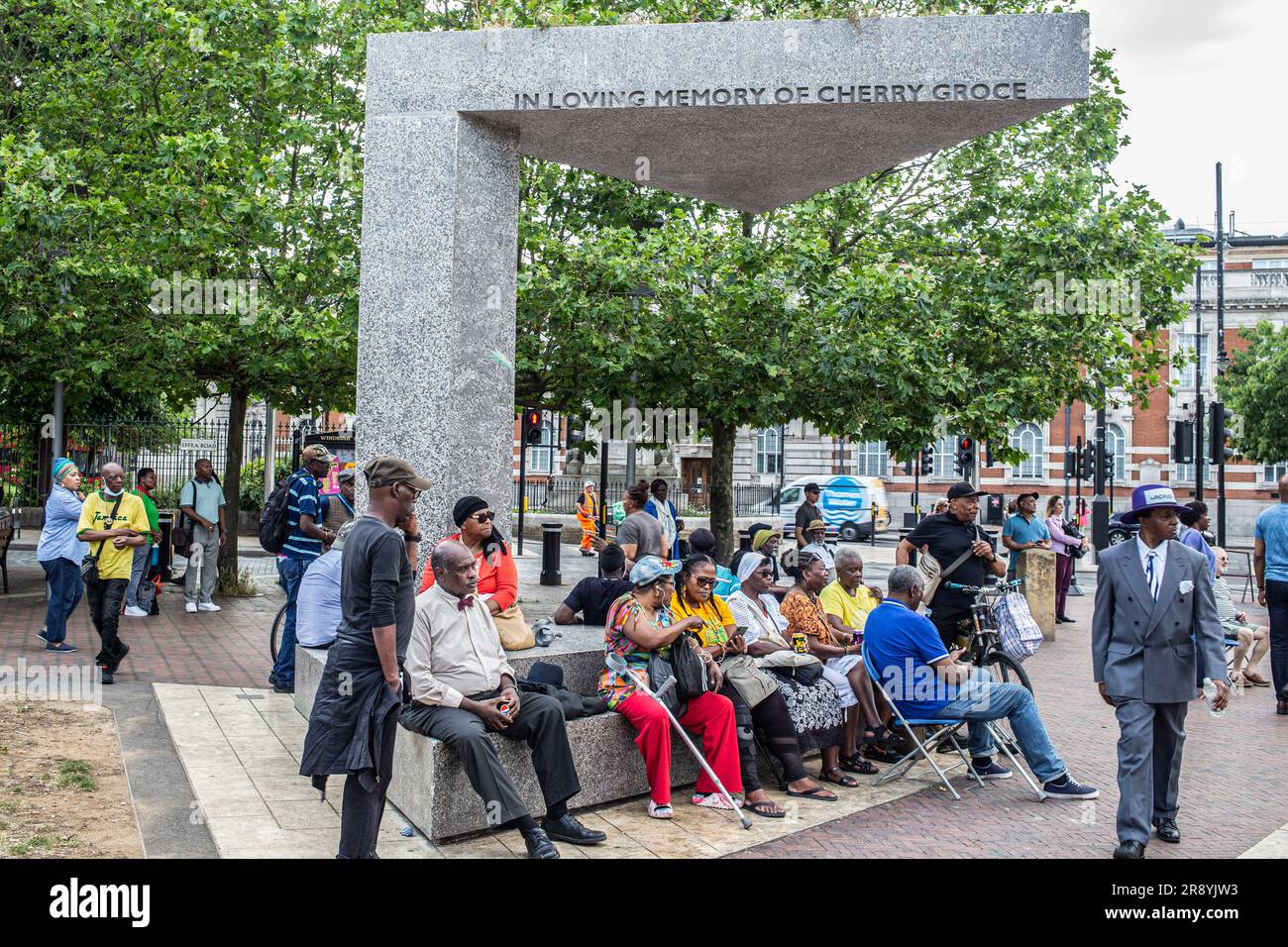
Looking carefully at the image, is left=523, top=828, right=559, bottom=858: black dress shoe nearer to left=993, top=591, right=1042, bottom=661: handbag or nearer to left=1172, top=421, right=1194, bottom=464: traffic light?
left=993, top=591, right=1042, bottom=661: handbag

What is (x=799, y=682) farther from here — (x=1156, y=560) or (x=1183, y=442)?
(x=1183, y=442)

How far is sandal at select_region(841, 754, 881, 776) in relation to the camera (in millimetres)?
7455

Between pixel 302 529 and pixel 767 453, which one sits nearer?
pixel 302 529

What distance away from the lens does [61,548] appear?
414 inches

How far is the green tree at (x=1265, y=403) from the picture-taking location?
39.3 meters

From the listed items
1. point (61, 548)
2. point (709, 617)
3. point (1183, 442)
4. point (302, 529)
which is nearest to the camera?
point (709, 617)

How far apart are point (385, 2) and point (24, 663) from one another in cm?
990

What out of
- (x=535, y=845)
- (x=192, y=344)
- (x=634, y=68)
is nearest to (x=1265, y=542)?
(x=634, y=68)

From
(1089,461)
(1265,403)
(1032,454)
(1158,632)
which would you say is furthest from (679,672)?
(1032,454)

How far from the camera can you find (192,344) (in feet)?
46.0

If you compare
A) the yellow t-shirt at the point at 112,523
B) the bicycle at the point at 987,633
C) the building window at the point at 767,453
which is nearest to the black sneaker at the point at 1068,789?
the bicycle at the point at 987,633

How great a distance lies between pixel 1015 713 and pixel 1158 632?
50.4 inches

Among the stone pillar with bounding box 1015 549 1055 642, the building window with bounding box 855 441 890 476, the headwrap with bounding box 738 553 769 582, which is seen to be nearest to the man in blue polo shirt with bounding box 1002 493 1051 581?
the stone pillar with bounding box 1015 549 1055 642

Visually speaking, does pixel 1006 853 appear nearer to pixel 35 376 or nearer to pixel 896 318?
pixel 896 318
